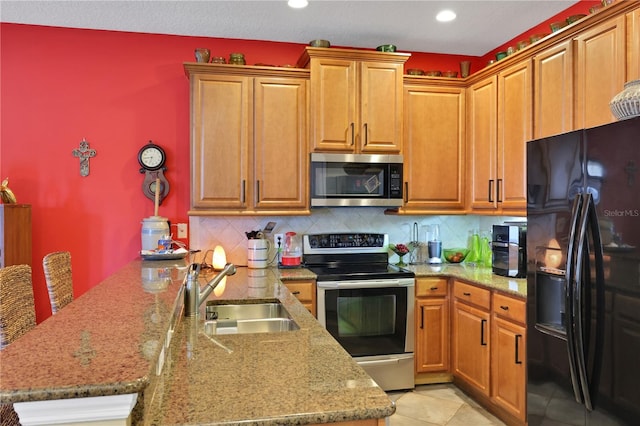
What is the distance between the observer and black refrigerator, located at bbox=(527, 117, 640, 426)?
1.82 m

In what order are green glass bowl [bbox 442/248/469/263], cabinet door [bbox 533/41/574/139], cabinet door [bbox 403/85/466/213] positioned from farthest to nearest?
green glass bowl [bbox 442/248/469/263] → cabinet door [bbox 403/85/466/213] → cabinet door [bbox 533/41/574/139]

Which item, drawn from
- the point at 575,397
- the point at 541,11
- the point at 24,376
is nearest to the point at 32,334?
the point at 24,376

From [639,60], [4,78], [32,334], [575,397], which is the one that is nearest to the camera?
[32,334]

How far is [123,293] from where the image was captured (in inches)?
70.7

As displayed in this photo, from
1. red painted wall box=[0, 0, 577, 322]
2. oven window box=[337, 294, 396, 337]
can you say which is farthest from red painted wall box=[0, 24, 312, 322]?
oven window box=[337, 294, 396, 337]

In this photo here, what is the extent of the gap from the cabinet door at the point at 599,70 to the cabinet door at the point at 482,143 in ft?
Result: 2.85

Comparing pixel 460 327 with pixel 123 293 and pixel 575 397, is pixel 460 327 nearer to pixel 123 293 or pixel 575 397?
pixel 575 397

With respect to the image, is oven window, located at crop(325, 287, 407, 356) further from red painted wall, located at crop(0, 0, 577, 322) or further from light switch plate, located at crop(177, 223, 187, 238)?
red painted wall, located at crop(0, 0, 577, 322)

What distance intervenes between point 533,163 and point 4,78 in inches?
144

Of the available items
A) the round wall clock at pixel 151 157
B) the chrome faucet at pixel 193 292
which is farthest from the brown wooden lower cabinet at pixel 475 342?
the round wall clock at pixel 151 157

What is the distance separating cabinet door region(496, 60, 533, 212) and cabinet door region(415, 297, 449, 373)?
89 cm

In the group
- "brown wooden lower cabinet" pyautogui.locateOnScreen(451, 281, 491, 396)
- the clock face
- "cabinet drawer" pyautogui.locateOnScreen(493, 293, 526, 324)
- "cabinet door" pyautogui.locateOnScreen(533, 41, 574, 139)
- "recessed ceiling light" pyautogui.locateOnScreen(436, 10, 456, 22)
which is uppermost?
"recessed ceiling light" pyautogui.locateOnScreen(436, 10, 456, 22)

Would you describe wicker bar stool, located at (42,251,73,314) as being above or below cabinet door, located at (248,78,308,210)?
below

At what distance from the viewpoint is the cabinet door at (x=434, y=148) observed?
12.5 ft
